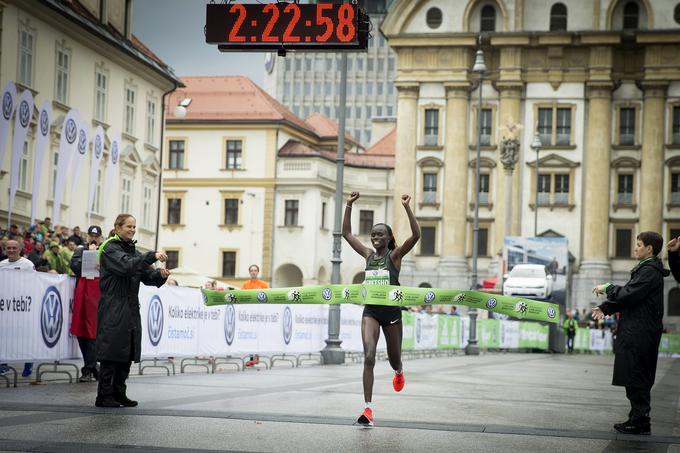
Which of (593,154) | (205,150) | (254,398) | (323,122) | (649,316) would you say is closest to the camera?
(649,316)

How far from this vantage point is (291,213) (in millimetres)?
84312

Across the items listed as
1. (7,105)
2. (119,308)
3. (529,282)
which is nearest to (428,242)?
(529,282)

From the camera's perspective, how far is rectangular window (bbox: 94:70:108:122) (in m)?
46.6

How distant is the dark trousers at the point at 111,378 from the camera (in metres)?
12.6

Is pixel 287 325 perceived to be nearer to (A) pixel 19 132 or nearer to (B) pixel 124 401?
(A) pixel 19 132

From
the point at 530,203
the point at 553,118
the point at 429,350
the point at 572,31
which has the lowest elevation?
the point at 429,350

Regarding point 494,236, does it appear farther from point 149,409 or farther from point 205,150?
point 149,409

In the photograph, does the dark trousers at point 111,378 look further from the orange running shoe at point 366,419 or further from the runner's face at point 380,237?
the runner's face at point 380,237

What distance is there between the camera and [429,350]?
38906 millimetres

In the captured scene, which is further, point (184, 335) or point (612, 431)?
point (184, 335)

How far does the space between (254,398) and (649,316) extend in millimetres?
5146

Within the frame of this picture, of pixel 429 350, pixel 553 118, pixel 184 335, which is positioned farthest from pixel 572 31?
pixel 184 335

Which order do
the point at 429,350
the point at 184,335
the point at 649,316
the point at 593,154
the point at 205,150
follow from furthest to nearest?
the point at 205,150
the point at 593,154
the point at 429,350
the point at 184,335
the point at 649,316

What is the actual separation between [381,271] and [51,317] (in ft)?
21.3
